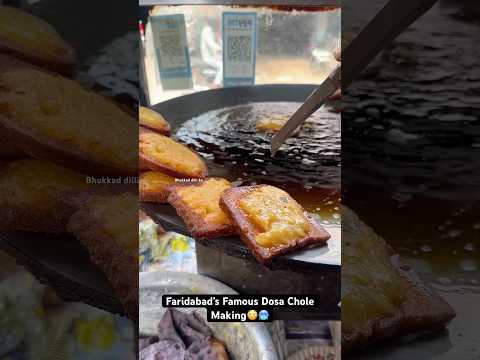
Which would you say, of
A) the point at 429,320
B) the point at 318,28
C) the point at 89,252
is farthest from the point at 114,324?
the point at 318,28

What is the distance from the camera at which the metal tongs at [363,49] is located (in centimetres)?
127

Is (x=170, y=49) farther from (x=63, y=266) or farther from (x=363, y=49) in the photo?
(x=63, y=266)

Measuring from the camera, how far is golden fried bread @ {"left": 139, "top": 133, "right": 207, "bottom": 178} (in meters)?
1.29

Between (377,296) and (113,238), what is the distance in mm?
712

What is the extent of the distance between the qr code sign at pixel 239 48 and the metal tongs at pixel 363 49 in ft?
0.67

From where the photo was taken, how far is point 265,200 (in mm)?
1275

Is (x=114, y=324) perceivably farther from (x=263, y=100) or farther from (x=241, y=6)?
(x=241, y=6)

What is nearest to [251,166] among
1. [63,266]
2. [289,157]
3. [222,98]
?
[289,157]

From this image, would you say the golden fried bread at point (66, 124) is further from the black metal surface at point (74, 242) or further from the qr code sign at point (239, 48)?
the qr code sign at point (239, 48)

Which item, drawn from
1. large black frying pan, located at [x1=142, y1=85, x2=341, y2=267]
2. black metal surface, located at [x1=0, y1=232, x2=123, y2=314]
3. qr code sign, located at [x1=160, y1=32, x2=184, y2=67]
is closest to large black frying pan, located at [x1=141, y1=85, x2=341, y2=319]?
large black frying pan, located at [x1=142, y1=85, x2=341, y2=267]

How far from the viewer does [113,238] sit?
1246 millimetres

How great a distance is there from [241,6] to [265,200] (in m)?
0.51

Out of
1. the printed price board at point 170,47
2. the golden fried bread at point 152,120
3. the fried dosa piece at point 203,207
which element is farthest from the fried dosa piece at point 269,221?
the printed price board at point 170,47

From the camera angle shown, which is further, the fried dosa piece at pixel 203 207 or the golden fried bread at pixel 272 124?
the golden fried bread at pixel 272 124
